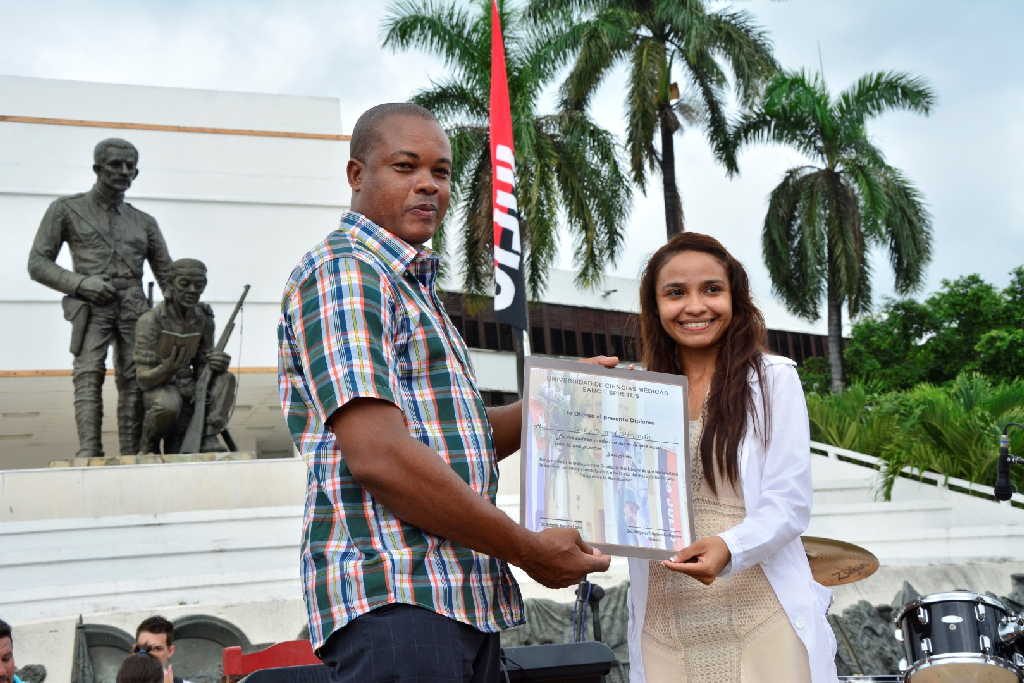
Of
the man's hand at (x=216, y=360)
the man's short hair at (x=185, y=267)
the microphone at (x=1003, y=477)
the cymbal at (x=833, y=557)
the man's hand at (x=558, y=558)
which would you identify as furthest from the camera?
the man's hand at (x=216, y=360)

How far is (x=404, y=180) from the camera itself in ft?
7.47

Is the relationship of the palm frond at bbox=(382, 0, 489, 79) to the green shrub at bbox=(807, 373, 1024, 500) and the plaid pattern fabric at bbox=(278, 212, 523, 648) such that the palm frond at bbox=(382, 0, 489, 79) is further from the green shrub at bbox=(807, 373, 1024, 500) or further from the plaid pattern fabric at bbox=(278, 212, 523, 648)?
the plaid pattern fabric at bbox=(278, 212, 523, 648)

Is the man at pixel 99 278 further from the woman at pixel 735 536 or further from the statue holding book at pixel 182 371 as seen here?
the woman at pixel 735 536

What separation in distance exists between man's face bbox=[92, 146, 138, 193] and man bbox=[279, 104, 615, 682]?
1021 cm

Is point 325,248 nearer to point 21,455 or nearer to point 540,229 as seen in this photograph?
point 540,229

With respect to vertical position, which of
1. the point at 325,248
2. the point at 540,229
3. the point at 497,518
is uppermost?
the point at 540,229

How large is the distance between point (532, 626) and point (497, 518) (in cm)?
548

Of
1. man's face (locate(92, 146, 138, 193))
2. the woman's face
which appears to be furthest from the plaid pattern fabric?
man's face (locate(92, 146, 138, 193))

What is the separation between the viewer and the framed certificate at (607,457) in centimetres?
239

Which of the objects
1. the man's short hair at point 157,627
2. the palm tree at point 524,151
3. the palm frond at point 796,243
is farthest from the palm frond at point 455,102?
the man's short hair at point 157,627

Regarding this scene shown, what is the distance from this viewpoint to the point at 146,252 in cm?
1252

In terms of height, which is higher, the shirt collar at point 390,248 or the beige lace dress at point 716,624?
the shirt collar at point 390,248

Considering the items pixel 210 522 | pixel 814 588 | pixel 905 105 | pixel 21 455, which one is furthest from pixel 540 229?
pixel 814 588

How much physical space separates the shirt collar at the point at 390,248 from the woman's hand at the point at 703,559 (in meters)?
0.75
